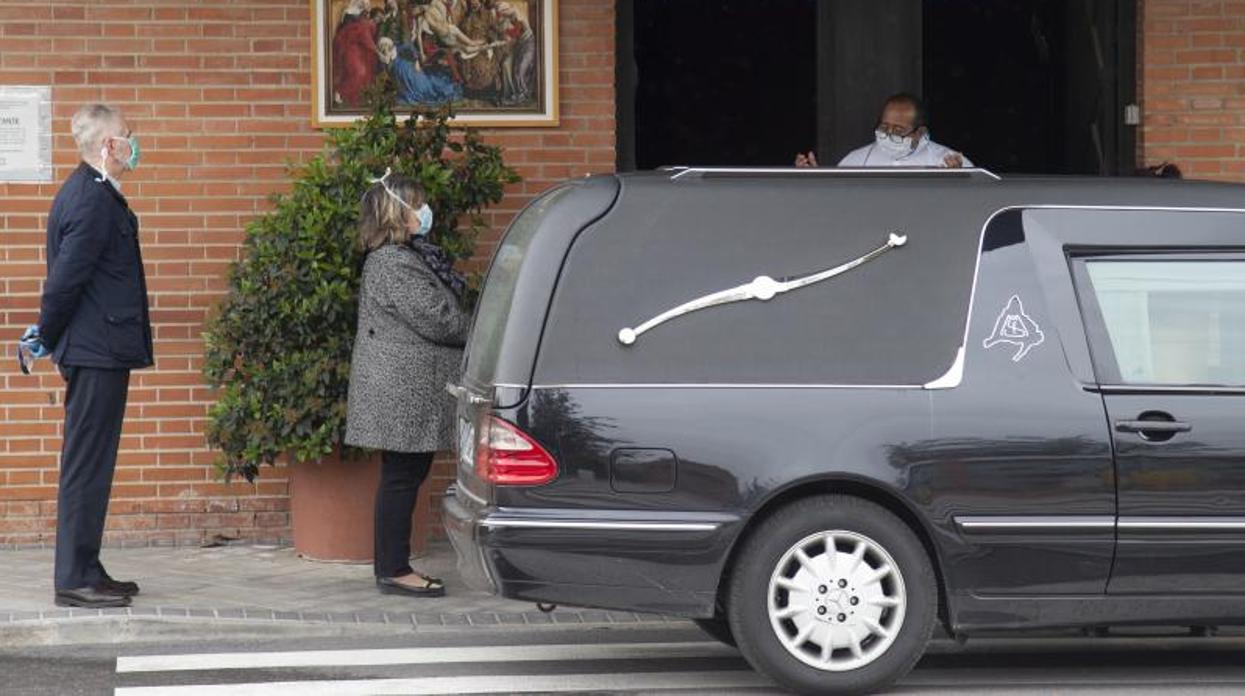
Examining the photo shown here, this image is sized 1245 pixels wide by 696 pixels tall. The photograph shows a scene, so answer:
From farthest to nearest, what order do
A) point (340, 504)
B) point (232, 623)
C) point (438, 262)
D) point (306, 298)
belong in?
point (340, 504), point (306, 298), point (438, 262), point (232, 623)

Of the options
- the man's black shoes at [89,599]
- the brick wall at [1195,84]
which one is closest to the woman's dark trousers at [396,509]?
the man's black shoes at [89,599]

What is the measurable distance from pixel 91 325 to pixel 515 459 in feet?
8.37

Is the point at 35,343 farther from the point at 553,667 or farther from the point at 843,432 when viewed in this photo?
the point at 843,432

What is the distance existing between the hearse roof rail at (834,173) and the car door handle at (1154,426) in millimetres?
945

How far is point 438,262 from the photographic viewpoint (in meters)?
9.70

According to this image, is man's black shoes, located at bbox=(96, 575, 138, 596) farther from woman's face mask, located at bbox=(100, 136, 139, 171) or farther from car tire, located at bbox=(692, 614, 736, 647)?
car tire, located at bbox=(692, 614, 736, 647)

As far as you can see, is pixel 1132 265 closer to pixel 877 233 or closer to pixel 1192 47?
pixel 877 233

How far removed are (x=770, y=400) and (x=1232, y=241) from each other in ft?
5.58

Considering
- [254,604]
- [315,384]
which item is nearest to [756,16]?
[315,384]

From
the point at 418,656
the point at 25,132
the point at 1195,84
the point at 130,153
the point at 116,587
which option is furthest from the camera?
the point at 1195,84

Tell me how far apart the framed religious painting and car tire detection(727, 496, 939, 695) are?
4.31 meters

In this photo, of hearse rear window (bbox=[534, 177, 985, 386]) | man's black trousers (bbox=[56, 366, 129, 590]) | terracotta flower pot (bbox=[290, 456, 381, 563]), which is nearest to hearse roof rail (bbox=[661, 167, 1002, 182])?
hearse rear window (bbox=[534, 177, 985, 386])

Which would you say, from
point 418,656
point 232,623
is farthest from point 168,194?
point 418,656

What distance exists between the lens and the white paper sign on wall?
11086 millimetres
